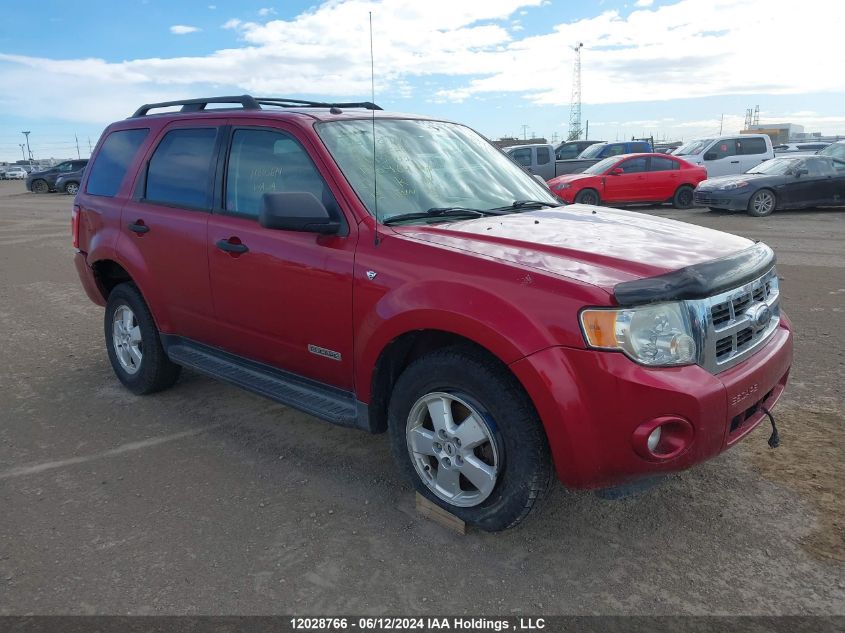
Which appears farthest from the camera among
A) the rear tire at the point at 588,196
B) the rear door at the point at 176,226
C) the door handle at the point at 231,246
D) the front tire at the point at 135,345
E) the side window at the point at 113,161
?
the rear tire at the point at 588,196

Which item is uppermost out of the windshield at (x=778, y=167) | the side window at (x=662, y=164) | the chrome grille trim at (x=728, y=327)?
the side window at (x=662, y=164)

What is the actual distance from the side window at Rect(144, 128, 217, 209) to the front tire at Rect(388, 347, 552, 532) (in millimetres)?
1962

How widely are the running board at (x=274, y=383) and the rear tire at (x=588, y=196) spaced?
43.2 feet

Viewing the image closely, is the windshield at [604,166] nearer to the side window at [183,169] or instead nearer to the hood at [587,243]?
the hood at [587,243]

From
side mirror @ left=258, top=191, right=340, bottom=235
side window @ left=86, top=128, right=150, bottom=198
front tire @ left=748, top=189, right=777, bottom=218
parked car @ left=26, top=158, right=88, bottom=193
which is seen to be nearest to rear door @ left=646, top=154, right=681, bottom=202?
front tire @ left=748, top=189, right=777, bottom=218

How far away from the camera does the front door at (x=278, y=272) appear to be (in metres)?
3.30

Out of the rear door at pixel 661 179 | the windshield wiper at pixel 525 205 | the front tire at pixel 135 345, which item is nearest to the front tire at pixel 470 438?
the windshield wiper at pixel 525 205

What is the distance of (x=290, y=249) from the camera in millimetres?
3473

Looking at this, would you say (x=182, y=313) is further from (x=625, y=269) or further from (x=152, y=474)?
(x=625, y=269)

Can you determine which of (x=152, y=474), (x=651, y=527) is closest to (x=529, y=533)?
(x=651, y=527)

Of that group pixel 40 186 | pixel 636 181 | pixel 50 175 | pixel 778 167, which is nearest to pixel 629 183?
pixel 636 181

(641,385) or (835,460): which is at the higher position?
(641,385)

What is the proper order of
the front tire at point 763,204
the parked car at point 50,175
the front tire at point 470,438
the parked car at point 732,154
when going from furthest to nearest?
the parked car at point 50,175 → the parked car at point 732,154 → the front tire at point 763,204 → the front tire at point 470,438

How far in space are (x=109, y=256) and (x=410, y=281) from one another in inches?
112
